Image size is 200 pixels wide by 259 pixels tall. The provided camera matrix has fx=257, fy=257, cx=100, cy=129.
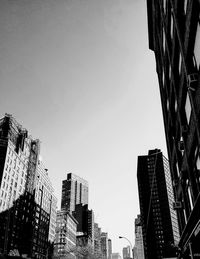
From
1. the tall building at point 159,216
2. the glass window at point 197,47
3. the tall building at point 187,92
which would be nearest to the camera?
the glass window at point 197,47

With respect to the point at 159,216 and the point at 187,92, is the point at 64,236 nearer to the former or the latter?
the point at 159,216

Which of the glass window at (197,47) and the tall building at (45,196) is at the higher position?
the tall building at (45,196)

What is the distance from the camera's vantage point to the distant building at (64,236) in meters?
133

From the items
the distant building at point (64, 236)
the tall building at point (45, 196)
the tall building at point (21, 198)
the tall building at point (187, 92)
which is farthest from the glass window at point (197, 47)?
the distant building at point (64, 236)

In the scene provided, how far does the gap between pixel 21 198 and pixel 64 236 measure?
5580 cm

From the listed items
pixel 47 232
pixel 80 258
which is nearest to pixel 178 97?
pixel 47 232

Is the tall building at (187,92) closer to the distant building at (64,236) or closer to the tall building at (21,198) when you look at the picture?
the tall building at (21,198)

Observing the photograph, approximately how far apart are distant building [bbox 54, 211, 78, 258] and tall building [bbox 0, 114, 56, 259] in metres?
19.1

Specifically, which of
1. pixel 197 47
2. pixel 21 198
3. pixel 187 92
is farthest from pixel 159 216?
pixel 197 47

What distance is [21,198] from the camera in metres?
92.6

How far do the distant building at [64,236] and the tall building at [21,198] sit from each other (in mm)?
19135

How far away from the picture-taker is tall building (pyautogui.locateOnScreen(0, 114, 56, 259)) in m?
80.2

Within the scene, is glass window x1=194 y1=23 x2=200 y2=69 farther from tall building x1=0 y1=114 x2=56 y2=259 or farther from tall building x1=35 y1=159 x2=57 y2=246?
tall building x1=35 y1=159 x2=57 y2=246

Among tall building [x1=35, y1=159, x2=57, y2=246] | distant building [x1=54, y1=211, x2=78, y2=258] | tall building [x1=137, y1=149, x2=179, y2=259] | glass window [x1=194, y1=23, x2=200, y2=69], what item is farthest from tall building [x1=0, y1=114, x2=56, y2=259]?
tall building [x1=137, y1=149, x2=179, y2=259]
